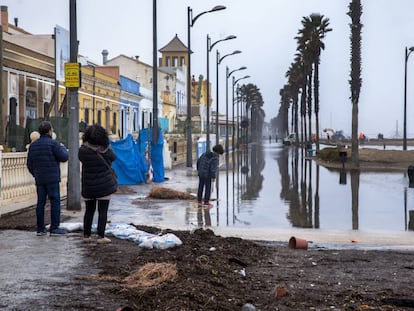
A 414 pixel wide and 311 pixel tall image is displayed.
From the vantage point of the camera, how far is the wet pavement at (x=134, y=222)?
7.03 m

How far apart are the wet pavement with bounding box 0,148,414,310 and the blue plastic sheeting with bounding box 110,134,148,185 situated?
170 cm

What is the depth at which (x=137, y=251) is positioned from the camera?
29.5 feet

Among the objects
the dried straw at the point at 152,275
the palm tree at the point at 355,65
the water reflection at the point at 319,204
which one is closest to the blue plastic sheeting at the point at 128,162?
the water reflection at the point at 319,204

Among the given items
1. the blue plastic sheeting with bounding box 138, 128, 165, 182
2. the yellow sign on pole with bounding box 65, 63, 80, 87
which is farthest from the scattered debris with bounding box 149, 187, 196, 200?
the blue plastic sheeting with bounding box 138, 128, 165, 182

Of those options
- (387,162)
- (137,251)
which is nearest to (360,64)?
(387,162)

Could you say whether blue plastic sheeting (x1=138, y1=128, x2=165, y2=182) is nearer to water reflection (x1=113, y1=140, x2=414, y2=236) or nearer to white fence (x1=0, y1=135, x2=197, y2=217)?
water reflection (x1=113, y1=140, x2=414, y2=236)

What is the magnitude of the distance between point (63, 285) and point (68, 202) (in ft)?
26.7

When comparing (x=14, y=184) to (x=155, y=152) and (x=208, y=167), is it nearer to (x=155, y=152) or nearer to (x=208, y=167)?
(x=208, y=167)

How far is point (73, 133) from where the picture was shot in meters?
14.5

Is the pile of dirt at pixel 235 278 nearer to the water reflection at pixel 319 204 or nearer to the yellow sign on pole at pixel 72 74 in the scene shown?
the water reflection at pixel 319 204

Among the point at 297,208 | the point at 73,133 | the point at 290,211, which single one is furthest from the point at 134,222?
the point at 297,208

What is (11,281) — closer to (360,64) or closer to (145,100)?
(360,64)

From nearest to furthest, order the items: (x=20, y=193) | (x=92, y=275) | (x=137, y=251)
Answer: (x=92, y=275) → (x=137, y=251) → (x=20, y=193)

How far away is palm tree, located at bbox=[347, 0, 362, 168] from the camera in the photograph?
39.9m
